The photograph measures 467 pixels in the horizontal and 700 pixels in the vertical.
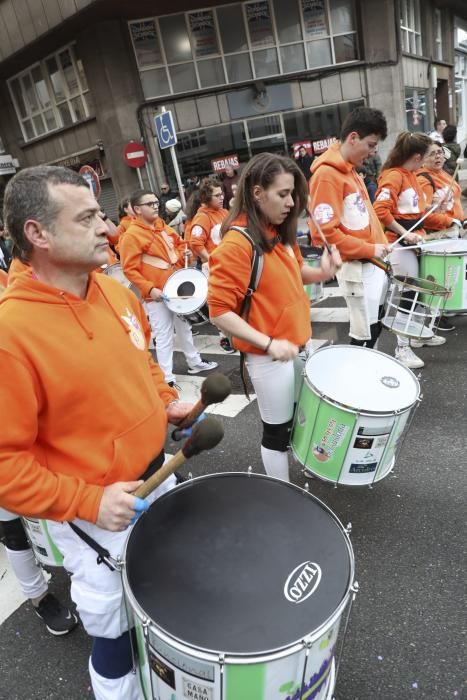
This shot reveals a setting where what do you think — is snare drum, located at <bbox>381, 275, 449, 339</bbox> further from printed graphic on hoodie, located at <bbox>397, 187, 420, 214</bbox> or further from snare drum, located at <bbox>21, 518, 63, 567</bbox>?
snare drum, located at <bbox>21, 518, 63, 567</bbox>

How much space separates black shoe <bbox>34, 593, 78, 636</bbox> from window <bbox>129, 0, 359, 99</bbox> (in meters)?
16.7

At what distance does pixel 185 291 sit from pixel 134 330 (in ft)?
10.7

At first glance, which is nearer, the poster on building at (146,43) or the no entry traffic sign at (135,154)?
the poster on building at (146,43)

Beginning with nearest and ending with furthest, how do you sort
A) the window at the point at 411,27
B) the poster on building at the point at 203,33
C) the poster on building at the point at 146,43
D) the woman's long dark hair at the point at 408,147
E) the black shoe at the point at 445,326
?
the woman's long dark hair at the point at 408,147 < the black shoe at the point at 445,326 < the poster on building at the point at 146,43 < the poster on building at the point at 203,33 < the window at the point at 411,27

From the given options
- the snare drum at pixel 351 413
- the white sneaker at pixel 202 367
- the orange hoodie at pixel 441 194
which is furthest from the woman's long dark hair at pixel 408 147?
the white sneaker at pixel 202 367

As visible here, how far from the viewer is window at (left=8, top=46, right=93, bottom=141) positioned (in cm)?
1612

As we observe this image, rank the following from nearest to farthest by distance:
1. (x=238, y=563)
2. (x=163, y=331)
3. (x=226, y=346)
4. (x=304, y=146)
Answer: (x=238, y=563) < (x=163, y=331) < (x=226, y=346) < (x=304, y=146)

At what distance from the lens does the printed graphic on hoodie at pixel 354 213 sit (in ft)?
10.7

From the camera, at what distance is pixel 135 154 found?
1533 cm

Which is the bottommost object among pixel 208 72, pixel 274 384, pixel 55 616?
pixel 55 616

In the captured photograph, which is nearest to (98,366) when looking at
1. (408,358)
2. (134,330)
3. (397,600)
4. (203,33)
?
(134,330)

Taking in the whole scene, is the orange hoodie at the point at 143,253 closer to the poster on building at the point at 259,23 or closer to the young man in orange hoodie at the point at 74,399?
the young man in orange hoodie at the point at 74,399

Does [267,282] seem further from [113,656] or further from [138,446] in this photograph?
[113,656]

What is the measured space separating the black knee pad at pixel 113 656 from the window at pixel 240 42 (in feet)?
56.4
